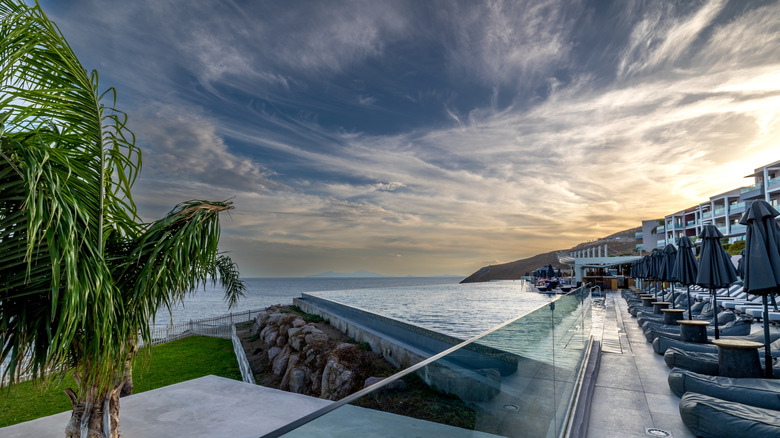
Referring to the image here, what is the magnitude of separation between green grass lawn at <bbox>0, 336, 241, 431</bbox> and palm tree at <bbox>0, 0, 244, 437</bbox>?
2.45ft

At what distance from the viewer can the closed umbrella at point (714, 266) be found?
25.5 feet

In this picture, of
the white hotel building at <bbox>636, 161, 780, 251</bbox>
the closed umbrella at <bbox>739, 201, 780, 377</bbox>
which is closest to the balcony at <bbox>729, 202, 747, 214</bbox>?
the white hotel building at <bbox>636, 161, 780, 251</bbox>

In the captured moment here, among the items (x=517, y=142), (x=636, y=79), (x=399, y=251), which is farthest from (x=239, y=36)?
(x=399, y=251)

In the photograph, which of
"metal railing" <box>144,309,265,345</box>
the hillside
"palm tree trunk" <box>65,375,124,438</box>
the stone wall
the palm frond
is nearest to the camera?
the palm frond

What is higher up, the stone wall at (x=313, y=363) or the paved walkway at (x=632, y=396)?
the paved walkway at (x=632, y=396)

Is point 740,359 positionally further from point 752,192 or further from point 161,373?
point 752,192

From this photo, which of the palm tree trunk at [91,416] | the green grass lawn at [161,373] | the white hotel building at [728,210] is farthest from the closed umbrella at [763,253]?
the white hotel building at [728,210]

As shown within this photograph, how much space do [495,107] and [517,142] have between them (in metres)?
1.94

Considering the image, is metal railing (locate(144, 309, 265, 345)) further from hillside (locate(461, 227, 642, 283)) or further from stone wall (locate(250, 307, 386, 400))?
hillside (locate(461, 227, 642, 283))

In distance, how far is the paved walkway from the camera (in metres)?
4.38

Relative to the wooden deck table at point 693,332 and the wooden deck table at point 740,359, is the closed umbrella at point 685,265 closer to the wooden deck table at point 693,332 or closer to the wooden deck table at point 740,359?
the wooden deck table at point 693,332

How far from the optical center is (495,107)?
17.3m

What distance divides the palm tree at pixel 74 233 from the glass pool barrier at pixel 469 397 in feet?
9.04

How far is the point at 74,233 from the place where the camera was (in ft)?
10.5
